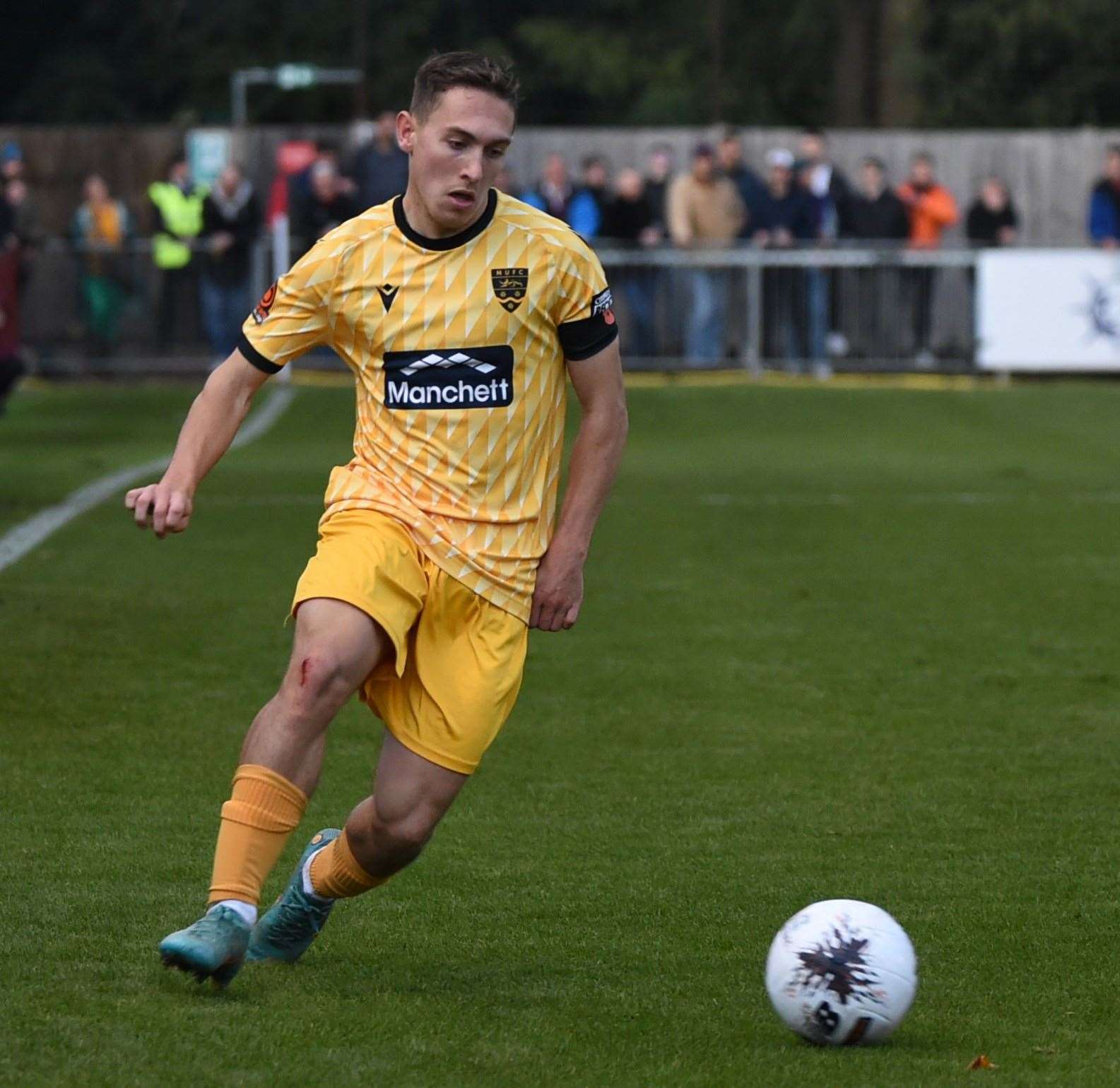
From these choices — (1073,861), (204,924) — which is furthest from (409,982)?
(1073,861)

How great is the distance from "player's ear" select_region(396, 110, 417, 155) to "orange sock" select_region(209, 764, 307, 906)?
1366 mm

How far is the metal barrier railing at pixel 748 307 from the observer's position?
955 inches

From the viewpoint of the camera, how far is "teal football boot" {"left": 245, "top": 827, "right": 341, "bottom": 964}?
5.38 meters

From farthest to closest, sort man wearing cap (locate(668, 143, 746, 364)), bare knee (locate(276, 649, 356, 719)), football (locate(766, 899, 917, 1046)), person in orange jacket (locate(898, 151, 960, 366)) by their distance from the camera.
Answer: person in orange jacket (locate(898, 151, 960, 366))
man wearing cap (locate(668, 143, 746, 364))
bare knee (locate(276, 649, 356, 719))
football (locate(766, 899, 917, 1046))

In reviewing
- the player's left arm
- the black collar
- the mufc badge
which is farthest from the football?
the black collar

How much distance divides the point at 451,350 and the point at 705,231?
63.1 ft

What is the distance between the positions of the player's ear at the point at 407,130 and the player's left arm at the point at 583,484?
584mm

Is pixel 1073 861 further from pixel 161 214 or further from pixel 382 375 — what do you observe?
pixel 161 214

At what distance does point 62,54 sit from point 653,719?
39408 mm

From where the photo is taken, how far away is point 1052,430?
20.2 m

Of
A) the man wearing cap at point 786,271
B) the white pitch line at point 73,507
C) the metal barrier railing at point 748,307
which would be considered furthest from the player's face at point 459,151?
the man wearing cap at point 786,271

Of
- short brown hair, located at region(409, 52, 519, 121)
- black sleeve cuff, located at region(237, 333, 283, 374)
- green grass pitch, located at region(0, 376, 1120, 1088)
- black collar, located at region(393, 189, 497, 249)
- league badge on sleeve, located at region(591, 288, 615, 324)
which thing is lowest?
green grass pitch, located at region(0, 376, 1120, 1088)

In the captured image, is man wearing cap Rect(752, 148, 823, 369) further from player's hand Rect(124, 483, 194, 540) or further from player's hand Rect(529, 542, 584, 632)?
player's hand Rect(124, 483, 194, 540)

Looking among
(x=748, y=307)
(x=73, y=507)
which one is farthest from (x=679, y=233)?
(x=73, y=507)
